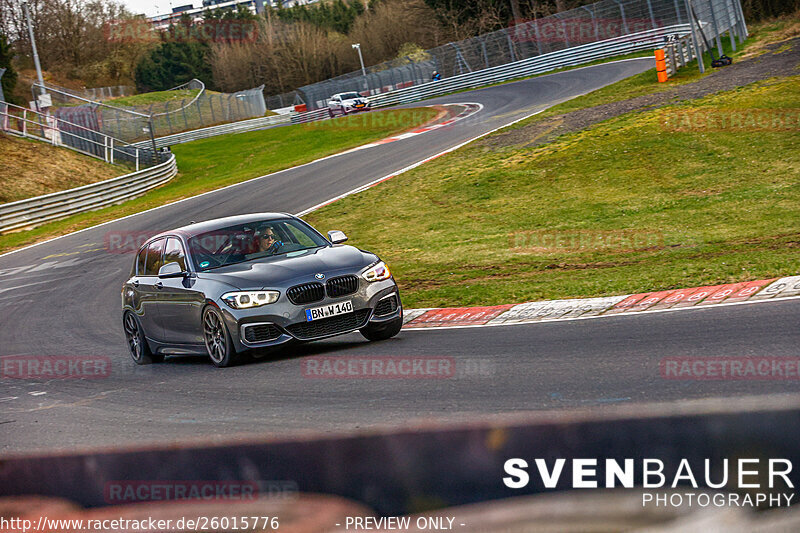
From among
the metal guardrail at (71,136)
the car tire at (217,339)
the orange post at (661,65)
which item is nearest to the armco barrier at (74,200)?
the metal guardrail at (71,136)

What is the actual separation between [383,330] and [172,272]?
239cm

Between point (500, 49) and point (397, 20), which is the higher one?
point (397, 20)

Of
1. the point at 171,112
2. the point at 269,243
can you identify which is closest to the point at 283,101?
the point at 171,112

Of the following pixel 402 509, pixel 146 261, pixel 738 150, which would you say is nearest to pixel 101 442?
pixel 402 509

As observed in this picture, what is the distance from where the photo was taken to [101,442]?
6488mm

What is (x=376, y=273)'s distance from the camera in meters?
9.55

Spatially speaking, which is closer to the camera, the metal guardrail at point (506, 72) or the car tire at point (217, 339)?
the car tire at point (217, 339)

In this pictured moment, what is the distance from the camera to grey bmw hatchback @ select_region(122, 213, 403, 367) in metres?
9.02

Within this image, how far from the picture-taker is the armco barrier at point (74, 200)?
28469 mm

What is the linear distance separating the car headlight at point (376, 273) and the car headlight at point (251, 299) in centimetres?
99

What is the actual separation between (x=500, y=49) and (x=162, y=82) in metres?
68.2

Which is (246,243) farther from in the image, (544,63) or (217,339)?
(544,63)

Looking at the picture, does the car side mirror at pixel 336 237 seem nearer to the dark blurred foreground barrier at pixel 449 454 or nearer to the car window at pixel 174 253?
the car window at pixel 174 253

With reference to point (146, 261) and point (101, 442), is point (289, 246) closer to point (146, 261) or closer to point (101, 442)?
point (146, 261)
